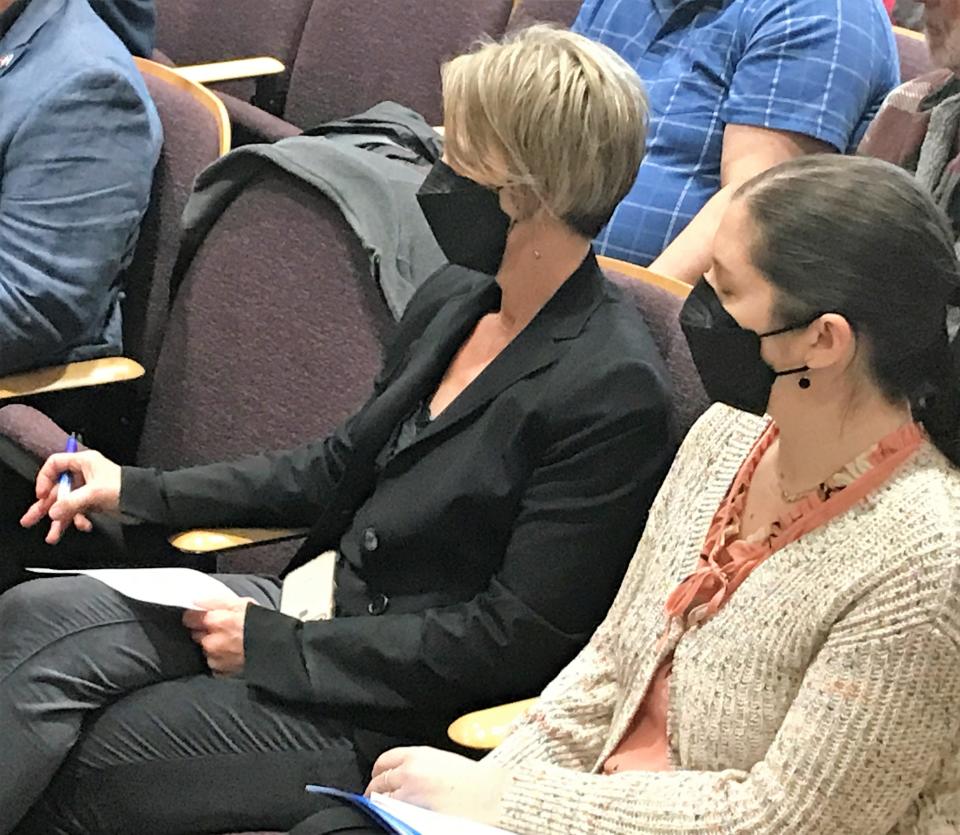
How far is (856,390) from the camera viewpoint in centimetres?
115

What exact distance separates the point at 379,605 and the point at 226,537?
0.87ft

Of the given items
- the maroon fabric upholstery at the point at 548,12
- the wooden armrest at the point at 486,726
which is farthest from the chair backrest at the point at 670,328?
the maroon fabric upholstery at the point at 548,12

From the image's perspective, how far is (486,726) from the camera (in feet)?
4.59

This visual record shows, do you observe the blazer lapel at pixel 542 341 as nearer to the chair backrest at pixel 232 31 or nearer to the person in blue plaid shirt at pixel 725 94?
the person in blue plaid shirt at pixel 725 94

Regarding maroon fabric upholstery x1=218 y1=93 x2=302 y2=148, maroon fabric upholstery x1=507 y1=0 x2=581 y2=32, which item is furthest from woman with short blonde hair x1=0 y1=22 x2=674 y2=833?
maroon fabric upholstery x1=218 y1=93 x2=302 y2=148

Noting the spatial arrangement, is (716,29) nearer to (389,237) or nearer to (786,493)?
(389,237)

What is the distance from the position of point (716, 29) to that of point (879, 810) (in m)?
1.45

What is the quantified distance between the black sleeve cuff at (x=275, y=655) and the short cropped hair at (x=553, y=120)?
55 centimetres

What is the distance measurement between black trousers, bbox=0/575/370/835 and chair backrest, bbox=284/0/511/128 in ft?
5.85

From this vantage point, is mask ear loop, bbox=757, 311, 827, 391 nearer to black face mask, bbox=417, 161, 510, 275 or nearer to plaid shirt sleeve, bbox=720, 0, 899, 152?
black face mask, bbox=417, 161, 510, 275

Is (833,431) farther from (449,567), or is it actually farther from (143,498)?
(143,498)

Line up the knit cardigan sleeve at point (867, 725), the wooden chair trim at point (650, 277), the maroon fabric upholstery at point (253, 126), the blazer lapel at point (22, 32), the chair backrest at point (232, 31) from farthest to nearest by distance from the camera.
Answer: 1. the chair backrest at point (232, 31)
2. the maroon fabric upholstery at point (253, 126)
3. the blazer lapel at point (22, 32)
4. the wooden chair trim at point (650, 277)
5. the knit cardigan sleeve at point (867, 725)

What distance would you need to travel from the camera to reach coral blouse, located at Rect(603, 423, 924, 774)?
114 centimetres

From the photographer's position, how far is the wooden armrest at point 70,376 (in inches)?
80.3
